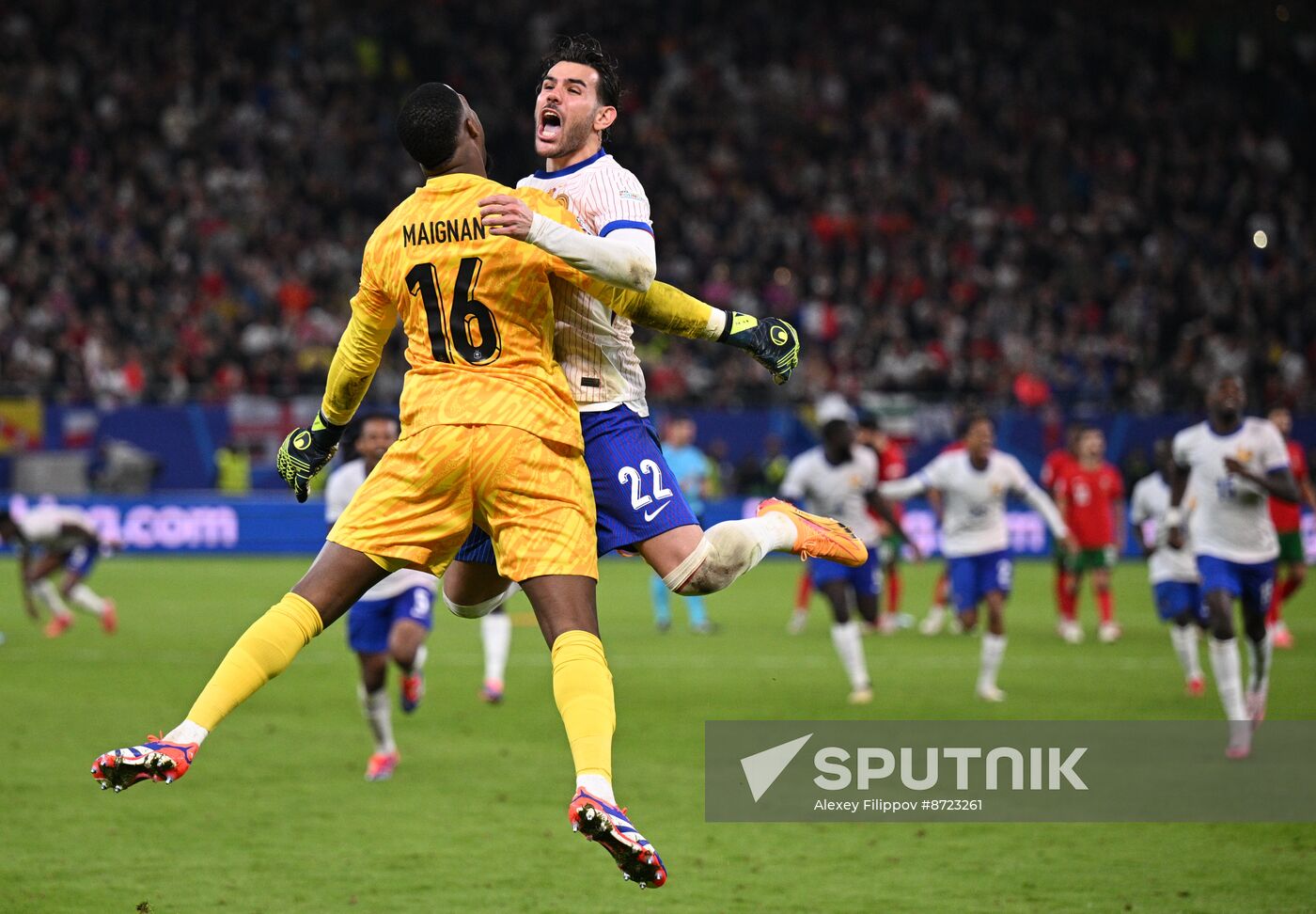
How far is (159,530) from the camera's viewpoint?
26.0 metres

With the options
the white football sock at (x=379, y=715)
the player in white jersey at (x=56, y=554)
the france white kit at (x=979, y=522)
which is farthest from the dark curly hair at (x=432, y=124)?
the player in white jersey at (x=56, y=554)

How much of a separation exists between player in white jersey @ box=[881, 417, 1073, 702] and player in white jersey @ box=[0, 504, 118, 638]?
28.2 ft

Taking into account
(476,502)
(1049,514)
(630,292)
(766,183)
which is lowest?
(476,502)

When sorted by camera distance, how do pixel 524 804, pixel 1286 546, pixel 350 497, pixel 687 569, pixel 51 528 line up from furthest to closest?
pixel 51 528 → pixel 1286 546 → pixel 350 497 → pixel 524 804 → pixel 687 569

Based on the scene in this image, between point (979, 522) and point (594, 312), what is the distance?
9.13 metres

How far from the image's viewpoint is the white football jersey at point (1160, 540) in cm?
1366

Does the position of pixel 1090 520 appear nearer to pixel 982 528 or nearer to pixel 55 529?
pixel 982 528

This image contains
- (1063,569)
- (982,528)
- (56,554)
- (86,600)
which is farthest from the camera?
(1063,569)

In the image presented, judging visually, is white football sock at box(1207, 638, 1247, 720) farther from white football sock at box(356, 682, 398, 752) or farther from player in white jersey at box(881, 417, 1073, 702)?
white football sock at box(356, 682, 398, 752)

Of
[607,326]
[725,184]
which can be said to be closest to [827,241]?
[725,184]

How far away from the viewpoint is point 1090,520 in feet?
60.1

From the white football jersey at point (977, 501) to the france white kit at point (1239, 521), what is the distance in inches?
108

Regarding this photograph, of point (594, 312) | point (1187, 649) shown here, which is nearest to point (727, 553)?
point (594, 312)
